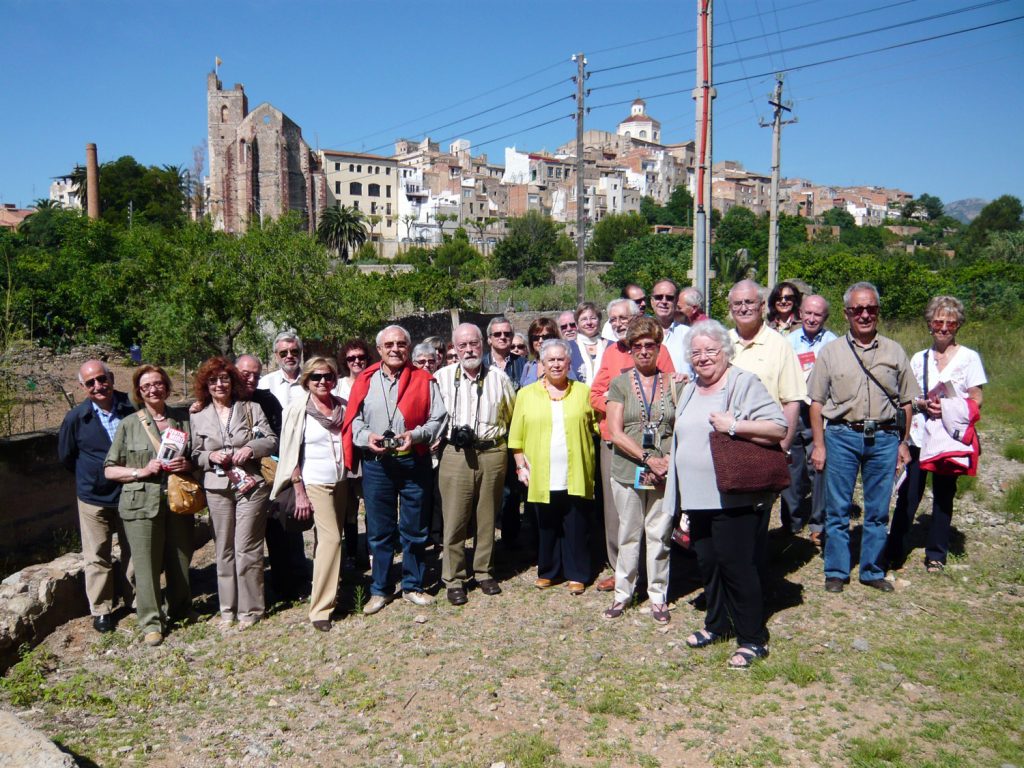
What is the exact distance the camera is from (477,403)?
5.29 m

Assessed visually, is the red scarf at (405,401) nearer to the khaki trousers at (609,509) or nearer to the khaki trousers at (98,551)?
the khaki trousers at (609,509)

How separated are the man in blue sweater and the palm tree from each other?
64.0 m

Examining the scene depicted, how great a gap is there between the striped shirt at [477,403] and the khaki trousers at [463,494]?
0.48 feet

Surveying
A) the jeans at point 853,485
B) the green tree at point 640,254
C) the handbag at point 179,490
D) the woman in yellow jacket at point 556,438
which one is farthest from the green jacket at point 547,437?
the green tree at point 640,254

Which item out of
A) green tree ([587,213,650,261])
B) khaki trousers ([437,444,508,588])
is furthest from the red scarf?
green tree ([587,213,650,261])

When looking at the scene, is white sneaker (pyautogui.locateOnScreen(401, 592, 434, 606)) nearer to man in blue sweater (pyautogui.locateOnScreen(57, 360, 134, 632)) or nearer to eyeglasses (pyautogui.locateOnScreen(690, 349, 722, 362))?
man in blue sweater (pyautogui.locateOnScreen(57, 360, 134, 632))

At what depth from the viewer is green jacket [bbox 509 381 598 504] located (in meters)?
5.19

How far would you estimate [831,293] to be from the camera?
21.1 meters

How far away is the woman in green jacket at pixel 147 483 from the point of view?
4945mm

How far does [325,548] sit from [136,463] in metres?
1.30

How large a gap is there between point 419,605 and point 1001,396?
10.1m

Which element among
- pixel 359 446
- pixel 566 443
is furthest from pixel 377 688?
pixel 566 443

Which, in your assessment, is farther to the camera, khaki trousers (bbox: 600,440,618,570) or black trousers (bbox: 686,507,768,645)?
khaki trousers (bbox: 600,440,618,570)

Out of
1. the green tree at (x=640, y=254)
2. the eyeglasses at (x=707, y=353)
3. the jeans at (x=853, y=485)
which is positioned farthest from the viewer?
the green tree at (x=640, y=254)
